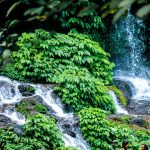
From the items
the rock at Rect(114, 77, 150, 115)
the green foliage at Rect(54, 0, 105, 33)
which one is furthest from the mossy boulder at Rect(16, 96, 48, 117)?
the green foliage at Rect(54, 0, 105, 33)

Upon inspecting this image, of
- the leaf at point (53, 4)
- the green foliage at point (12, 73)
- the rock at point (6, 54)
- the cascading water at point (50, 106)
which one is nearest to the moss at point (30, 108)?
the cascading water at point (50, 106)

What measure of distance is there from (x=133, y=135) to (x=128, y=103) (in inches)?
141

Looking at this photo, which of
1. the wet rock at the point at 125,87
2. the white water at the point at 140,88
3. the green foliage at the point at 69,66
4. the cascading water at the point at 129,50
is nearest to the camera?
the green foliage at the point at 69,66

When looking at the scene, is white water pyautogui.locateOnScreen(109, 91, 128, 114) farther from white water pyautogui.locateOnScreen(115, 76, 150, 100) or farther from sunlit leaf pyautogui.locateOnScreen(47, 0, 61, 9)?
sunlit leaf pyautogui.locateOnScreen(47, 0, 61, 9)

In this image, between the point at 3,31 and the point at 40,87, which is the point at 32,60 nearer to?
the point at 40,87

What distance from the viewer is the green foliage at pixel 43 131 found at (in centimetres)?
771

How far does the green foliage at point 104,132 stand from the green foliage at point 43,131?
97cm

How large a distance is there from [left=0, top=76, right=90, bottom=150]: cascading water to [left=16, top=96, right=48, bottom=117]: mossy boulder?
129 mm

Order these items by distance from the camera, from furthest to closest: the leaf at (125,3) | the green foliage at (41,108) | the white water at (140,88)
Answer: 1. the white water at (140,88)
2. the green foliage at (41,108)
3. the leaf at (125,3)

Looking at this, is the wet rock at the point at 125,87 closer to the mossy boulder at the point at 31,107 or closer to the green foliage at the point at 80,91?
the green foliage at the point at 80,91

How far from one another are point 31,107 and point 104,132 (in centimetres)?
189

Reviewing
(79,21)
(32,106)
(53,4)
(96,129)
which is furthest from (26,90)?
(53,4)

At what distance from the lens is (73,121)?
9.09 m

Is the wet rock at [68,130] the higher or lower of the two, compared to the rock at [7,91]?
lower
